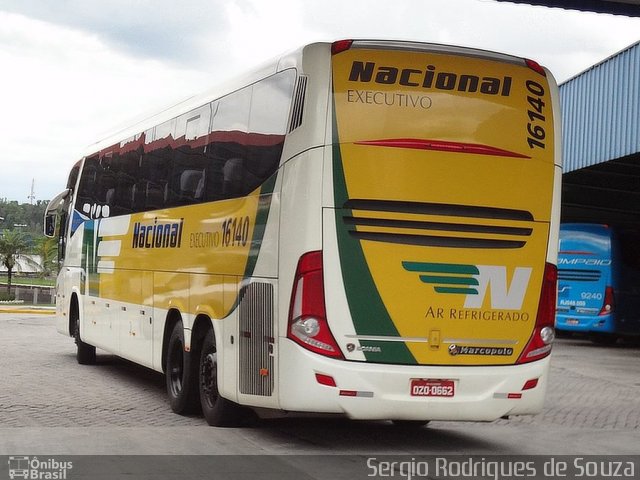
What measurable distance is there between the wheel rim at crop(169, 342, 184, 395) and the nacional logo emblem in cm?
374

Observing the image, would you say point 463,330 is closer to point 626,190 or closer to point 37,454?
point 37,454

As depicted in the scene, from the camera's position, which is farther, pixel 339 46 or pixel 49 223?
pixel 49 223

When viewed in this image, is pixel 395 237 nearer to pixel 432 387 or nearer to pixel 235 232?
pixel 432 387

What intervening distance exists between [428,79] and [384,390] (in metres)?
2.65

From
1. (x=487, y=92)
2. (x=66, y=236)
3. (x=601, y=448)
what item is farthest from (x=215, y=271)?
(x=66, y=236)

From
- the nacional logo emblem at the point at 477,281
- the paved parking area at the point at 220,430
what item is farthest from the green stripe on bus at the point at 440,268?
the paved parking area at the point at 220,430

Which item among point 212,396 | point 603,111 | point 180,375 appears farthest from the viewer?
point 603,111

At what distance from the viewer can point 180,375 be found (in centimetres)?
1224

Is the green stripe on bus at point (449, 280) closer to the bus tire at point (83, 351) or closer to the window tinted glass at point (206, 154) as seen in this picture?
the window tinted glass at point (206, 154)

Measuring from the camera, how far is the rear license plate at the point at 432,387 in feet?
30.7

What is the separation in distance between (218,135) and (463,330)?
349 cm

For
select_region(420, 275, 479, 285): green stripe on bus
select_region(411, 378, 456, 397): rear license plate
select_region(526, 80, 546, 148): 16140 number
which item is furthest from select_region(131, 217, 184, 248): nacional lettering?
select_region(526, 80, 546, 148): 16140 number

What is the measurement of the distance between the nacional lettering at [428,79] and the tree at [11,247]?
86.6 metres

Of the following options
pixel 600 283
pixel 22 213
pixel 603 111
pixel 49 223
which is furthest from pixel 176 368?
pixel 22 213
